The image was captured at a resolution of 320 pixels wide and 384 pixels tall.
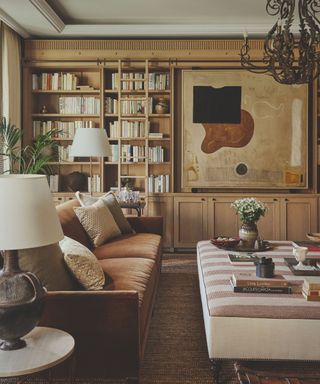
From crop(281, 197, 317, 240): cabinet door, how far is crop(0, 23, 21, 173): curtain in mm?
3422

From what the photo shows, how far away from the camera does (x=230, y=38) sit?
624 centimetres

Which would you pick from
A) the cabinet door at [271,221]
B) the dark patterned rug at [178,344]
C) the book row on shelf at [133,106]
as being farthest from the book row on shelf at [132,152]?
the dark patterned rug at [178,344]

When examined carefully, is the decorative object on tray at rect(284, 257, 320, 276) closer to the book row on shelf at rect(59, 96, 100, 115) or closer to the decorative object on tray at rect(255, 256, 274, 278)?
the decorative object on tray at rect(255, 256, 274, 278)

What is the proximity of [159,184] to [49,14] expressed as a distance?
7.80 ft

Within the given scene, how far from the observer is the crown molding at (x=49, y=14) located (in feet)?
16.5

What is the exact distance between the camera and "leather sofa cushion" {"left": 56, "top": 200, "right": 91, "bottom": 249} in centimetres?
358

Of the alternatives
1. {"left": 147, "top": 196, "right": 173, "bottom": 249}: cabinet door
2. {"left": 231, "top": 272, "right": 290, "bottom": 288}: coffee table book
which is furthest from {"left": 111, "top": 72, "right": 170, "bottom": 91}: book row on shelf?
{"left": 231, "top": 272, "right": 290, "bottom": 288}: coffee table book

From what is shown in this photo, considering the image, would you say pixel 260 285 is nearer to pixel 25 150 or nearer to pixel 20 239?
pixel 20 239

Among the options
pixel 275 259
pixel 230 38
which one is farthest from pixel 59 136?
pixel 275 259

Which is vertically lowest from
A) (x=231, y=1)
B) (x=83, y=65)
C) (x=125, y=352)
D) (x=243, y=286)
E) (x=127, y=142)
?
(x=125, y=352)

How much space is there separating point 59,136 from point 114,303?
4486 millimetres

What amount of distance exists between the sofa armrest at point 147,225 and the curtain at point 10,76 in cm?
175

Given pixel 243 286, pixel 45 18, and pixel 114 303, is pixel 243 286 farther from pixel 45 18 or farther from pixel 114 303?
pixel 45 18

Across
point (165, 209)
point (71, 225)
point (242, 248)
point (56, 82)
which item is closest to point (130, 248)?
point (71, 225)
